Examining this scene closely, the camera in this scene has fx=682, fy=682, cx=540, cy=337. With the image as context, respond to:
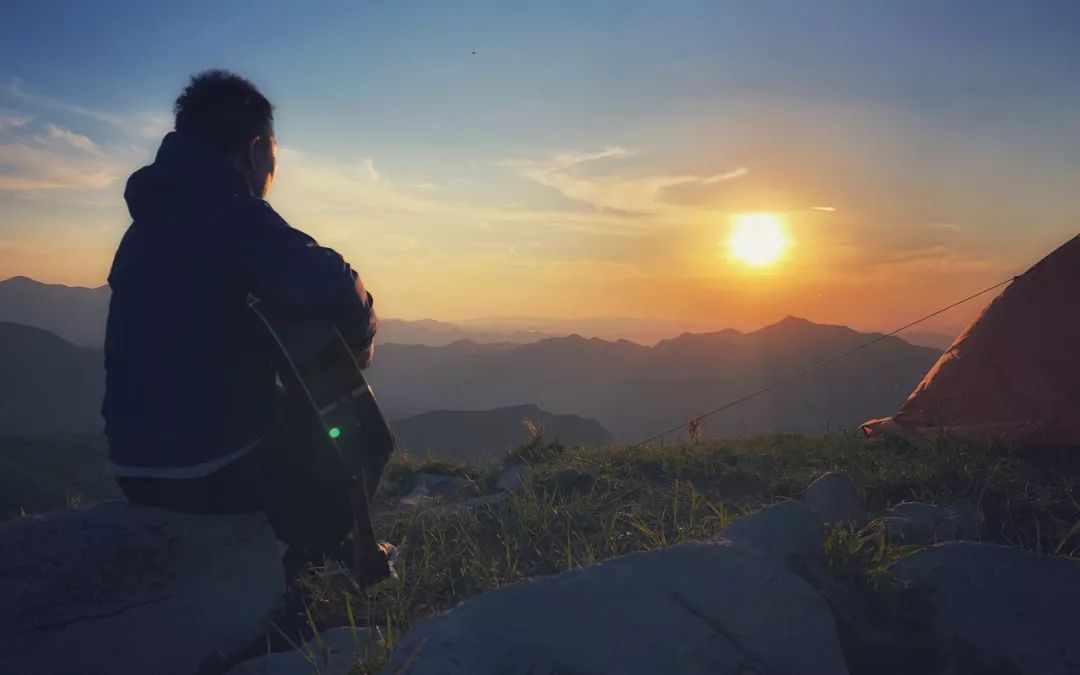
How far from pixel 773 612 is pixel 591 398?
424ft

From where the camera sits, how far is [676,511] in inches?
153

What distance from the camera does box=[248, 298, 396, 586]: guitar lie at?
2.86 meters

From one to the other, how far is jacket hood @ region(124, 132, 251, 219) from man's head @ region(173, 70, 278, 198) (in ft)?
0.44

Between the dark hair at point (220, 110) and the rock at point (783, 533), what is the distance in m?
2.76

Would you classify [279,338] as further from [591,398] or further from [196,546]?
[591,398]

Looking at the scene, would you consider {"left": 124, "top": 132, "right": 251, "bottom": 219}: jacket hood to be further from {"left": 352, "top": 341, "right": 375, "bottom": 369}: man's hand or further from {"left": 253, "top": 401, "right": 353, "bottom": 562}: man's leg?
{"left": 253, "top": 401, "right": 353, "bottom": 562}: man's leg

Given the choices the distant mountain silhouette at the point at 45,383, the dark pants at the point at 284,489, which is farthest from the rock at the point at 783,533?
the distant mountain silhouette at the point at 45,383

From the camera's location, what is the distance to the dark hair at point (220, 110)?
3148 mm

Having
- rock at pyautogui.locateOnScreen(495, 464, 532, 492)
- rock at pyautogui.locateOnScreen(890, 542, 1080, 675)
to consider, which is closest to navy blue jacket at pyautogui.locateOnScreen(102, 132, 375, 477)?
rock at pyautogui.locateOnScreen(890, 542, 1080, 675)

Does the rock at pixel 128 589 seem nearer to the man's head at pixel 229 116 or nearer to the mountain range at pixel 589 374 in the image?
the man's head at pixel 229 116

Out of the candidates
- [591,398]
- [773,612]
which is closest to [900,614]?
[773,612]

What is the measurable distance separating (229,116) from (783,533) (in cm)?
A: 297

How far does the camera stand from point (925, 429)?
6.07 meters

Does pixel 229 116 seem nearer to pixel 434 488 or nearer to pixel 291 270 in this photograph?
pixel 291 270
